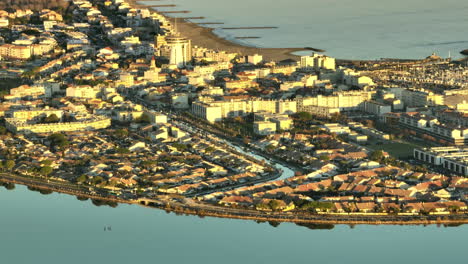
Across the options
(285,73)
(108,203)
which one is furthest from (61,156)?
(285,73)

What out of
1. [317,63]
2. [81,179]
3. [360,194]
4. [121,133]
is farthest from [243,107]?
[360,194]

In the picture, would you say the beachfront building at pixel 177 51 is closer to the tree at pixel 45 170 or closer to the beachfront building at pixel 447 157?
the tree at pixel 45 170

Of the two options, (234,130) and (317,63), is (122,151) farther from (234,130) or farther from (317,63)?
(317,63)

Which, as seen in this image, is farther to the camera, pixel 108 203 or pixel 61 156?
pixel 61 156

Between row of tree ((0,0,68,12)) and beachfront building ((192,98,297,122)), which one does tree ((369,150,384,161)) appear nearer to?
beachfront building ((192,98,297,122))

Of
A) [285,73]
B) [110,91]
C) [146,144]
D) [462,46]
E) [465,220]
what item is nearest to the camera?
[465,220]

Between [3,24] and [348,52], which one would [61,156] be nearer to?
[348,52]

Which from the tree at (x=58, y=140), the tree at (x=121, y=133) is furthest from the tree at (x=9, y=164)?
the tree at (x=121, y=133)

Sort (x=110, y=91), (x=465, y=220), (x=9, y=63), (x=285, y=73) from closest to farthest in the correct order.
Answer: (x=465, y=220)
(x=110, y=91)
(x=285, y=73)
(x=9, y=63)
